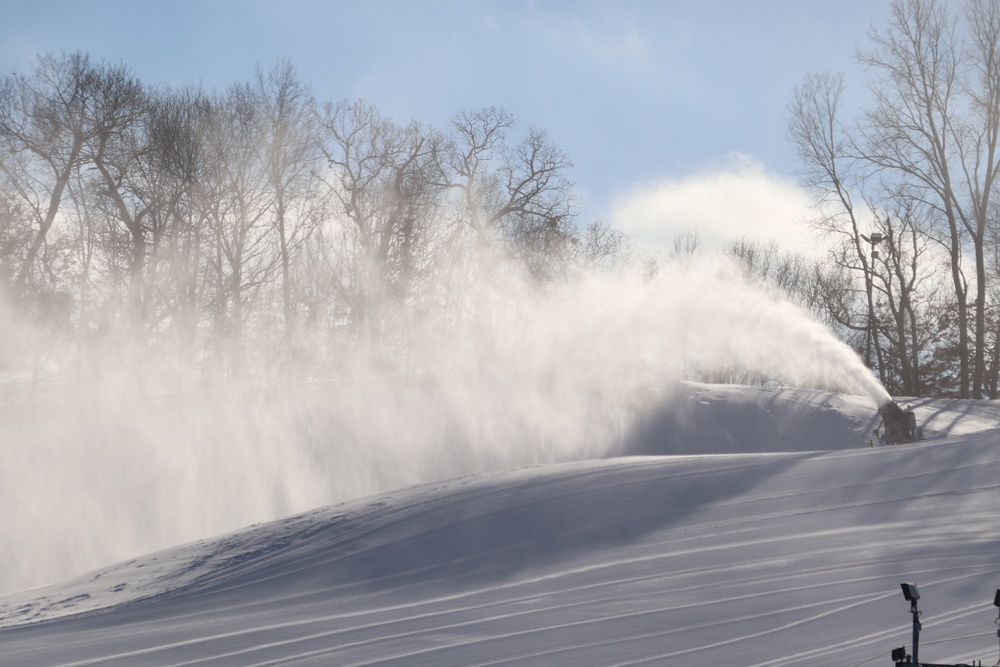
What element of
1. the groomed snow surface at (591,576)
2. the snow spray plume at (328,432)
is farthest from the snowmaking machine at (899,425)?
the groomed snow surface at (591,576)

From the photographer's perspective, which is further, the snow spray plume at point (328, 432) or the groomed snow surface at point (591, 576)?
the snow spray plume at point (328, 432)

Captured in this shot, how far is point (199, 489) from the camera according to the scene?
1340cm

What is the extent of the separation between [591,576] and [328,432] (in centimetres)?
951

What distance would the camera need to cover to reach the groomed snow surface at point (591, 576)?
18.1 ft

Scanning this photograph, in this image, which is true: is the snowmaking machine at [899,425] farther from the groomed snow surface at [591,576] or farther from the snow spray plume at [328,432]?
the groomed snow surface at [591,576]

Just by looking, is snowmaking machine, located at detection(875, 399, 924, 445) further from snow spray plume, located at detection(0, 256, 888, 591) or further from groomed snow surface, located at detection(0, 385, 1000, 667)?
groomed snow surface, located at detection(0, 385, 1000, 667)

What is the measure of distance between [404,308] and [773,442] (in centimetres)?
1599

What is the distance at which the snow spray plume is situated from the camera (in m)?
12.6

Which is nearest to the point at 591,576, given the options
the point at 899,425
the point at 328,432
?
the point at 899,425

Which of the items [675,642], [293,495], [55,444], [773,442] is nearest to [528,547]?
[675,642]

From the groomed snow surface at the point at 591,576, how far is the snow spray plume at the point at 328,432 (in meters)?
4.06

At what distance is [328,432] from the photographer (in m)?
15.6

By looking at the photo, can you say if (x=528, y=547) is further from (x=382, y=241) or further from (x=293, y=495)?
(x=382, y=241)

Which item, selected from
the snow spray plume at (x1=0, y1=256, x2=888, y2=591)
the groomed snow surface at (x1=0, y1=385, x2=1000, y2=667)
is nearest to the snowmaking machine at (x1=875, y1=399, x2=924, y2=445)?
the snow spray plume at (x1=0, y1=256, x2=888, y2=591)
